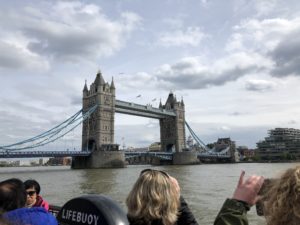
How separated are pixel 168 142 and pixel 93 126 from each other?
24848mm

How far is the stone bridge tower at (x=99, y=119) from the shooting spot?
6431 cm

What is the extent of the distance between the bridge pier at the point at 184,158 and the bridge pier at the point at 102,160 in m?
17.9

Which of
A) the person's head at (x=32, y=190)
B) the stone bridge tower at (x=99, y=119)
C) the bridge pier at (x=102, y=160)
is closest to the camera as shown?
the person's head at (x=32, y=190)

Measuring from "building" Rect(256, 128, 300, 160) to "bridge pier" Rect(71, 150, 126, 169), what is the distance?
49.0 meters

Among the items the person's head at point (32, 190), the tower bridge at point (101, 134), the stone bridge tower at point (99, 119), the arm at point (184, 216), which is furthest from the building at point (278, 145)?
the arm at point (184, 216)

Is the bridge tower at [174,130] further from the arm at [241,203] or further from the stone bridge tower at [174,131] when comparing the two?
the arm at [241,203]

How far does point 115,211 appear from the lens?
2.50 m

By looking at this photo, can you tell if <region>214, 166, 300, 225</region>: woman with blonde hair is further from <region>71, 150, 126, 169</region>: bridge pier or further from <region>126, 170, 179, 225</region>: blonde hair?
<region>71, 150, 126, 169</region>: bridge pier

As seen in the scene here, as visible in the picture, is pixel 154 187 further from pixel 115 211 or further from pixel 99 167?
pixel 99 167

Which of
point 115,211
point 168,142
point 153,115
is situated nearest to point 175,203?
point 115,211

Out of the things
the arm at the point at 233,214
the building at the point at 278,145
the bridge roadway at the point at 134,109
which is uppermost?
the bridge roadway at the point at 134,109

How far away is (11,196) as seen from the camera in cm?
249

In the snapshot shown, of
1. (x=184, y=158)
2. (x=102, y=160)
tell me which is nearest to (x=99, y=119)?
(x=102, y=160)

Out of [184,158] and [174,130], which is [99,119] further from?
[174,130]
